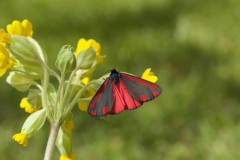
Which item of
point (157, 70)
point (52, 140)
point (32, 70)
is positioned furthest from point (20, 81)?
point (157, 70)

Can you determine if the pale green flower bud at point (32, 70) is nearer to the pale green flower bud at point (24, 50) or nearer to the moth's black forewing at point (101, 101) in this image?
the pale green flower bud at point (24, 50)

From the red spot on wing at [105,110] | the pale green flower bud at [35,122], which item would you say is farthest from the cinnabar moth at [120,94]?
the pale green flower bud at [35,122]

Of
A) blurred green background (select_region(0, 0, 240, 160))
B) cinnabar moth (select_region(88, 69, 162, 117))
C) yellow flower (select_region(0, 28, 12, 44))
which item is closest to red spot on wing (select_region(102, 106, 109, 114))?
cinnabar moth (select_region(88, 69, 162, 117))

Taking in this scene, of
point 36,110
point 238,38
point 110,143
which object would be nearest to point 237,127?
point 110,143

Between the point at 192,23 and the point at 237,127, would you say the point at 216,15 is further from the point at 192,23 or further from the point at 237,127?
the point at 237,127

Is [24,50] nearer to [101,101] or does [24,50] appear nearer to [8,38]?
[8,38]
